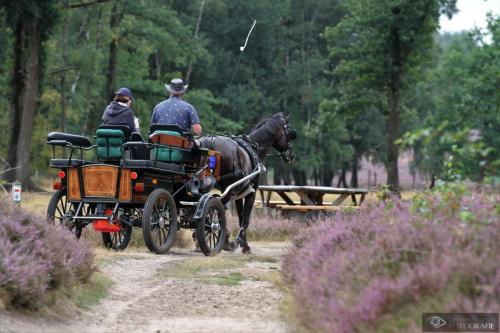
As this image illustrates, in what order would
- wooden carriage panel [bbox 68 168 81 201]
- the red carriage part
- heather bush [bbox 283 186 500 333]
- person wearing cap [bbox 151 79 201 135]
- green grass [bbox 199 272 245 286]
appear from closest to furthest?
heather bush [bbox 283 186 500 333] → green grass [bbox 199 272 245 286] → the red carriage part → wooden carriage panel [bbox 68 168 81 201] → person wearing cap [bbox 151 79 201 135]

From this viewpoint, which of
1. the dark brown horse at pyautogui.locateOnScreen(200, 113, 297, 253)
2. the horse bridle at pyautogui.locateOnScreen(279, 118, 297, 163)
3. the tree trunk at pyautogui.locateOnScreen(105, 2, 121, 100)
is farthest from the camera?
the tree trunk at pyautogui.locateOnScreen(105, 2, 121, 100)

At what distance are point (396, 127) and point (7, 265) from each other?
123 ft

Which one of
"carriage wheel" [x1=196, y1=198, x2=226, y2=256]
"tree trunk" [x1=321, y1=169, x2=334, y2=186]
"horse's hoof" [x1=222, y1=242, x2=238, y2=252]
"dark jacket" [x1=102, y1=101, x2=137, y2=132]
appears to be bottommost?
"horse's hoof" [x1=222, y1=242, x2=238, y2=252]

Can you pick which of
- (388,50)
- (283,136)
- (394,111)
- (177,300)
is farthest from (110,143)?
(388,50)

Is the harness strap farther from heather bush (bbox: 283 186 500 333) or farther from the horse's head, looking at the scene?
heather bush (bbox: 283 186 500 333)

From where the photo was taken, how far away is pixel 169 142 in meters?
13.9

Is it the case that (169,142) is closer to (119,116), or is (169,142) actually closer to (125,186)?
(119,116)

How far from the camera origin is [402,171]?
5846 inches

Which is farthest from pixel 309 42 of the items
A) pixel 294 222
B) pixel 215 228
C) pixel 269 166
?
pixel 215 228

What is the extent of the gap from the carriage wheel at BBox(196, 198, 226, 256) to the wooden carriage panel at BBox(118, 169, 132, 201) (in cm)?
132

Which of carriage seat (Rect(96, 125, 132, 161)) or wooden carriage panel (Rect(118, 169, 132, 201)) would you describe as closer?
wooden carriage panel (Rect(118, 169, 132, 201))

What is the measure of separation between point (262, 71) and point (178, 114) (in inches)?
2166

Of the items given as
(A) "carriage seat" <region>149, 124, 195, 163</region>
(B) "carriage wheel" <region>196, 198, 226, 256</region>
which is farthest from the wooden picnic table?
(A) "carriage seat" <region>149, 124, 195, 163</region>

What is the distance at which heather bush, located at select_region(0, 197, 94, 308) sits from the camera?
8203 mm
